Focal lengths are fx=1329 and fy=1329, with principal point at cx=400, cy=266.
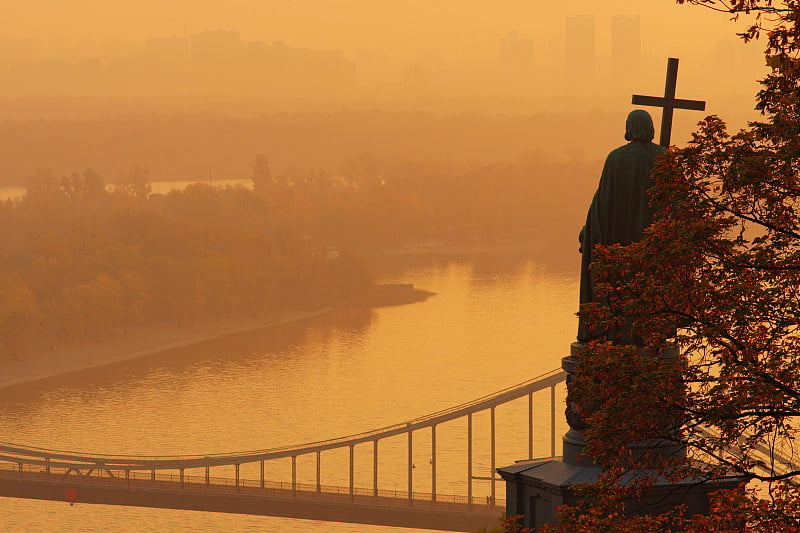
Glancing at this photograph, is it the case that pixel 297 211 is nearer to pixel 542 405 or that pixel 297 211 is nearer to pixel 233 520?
pixel 542 405

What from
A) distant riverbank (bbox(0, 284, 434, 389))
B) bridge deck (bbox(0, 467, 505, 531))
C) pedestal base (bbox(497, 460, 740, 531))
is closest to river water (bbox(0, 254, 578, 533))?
distant riverbank (bbox(0, 284, 434, 389))

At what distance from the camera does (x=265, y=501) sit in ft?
122

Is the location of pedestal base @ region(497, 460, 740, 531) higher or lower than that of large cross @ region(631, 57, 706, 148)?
lower

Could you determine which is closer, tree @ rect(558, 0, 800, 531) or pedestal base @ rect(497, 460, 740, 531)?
tree @ rect(558, 0, 800, 531)

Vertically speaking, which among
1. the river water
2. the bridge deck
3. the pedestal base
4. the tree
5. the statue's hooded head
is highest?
the statue's hooded head

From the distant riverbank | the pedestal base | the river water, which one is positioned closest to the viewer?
the pedestal base

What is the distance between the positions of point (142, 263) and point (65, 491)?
65855mm

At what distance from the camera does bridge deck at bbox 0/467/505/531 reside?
114ft

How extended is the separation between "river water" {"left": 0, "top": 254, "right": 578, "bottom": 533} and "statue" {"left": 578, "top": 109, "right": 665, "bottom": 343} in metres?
33.5

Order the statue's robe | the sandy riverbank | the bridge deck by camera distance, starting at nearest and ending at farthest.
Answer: the statue's robe → the bridge deck → the sandy riverbank

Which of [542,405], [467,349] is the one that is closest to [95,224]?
[467,349]

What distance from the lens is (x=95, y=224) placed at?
114 metres

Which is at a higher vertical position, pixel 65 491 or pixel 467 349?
pixel 65 491

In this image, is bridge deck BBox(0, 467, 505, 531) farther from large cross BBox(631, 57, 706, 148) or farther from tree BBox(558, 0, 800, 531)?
tree BBox(558, 0, 800, 531)
